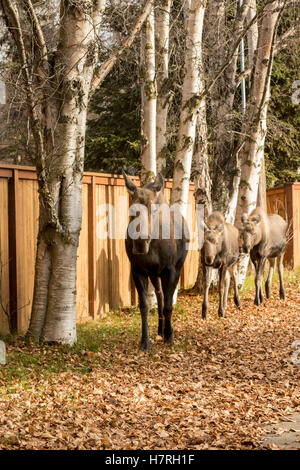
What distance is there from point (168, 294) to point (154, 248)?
86 centimetres

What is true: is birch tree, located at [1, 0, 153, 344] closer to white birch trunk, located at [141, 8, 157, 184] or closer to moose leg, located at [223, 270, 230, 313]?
white birch trunk, located at [141, 8, 157, 184]

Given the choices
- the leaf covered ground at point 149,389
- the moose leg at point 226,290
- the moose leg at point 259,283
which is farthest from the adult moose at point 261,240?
the leaf covered ground at point 149,389

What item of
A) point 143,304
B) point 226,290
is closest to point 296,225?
point 226,290

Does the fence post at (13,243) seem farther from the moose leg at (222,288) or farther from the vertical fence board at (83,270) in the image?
the moose leg at (222,288)

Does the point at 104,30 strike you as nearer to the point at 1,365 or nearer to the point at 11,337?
the point at 11,337

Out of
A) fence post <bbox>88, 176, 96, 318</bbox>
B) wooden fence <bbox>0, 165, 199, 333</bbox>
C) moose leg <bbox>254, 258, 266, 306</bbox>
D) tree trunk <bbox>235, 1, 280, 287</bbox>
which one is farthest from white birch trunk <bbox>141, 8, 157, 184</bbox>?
tree trunk <bbox>235, 1, 280, 287</bbox>

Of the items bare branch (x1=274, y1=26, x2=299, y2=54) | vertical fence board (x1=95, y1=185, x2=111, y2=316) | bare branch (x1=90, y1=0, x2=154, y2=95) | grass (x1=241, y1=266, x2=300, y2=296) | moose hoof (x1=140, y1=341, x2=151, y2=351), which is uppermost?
bare branch (x1=274, y1=26, x2=299, y2=54)

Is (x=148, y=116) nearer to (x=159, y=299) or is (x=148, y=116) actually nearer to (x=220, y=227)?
(x=220, y=227)

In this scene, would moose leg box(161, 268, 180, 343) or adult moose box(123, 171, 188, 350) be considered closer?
adult moose box(123, 171, 188, 350)

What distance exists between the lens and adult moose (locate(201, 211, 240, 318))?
42.4ft

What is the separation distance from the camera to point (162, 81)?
1491cm

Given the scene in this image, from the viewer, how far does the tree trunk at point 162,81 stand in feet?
46.7

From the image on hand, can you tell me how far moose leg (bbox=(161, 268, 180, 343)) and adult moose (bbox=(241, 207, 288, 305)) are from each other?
4583 mm
